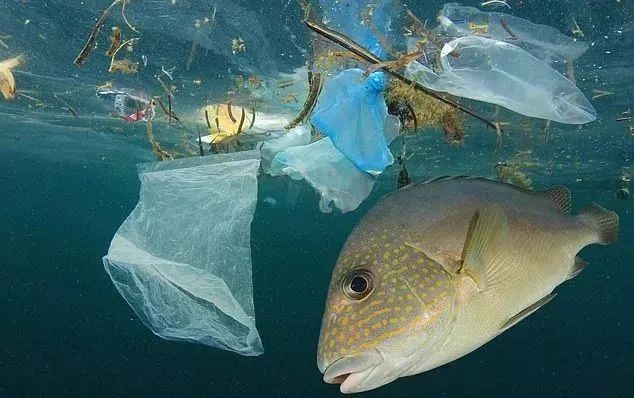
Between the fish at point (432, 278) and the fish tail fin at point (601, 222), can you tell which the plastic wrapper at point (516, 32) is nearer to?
the fish tail fin at point (601, 222)

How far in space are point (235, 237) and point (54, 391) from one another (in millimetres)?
32802

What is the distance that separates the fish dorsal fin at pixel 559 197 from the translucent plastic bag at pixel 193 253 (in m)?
2.12

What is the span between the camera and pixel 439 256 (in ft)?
8.38

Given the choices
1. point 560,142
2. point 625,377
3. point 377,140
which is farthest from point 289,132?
point 625,377

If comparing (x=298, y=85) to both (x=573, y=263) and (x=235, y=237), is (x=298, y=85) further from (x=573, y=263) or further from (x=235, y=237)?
(x=573, y=263)

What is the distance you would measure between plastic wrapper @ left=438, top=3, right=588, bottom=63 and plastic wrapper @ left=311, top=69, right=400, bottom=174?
157cm

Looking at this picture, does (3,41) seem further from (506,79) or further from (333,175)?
(506,79)

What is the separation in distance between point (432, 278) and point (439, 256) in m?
0.14

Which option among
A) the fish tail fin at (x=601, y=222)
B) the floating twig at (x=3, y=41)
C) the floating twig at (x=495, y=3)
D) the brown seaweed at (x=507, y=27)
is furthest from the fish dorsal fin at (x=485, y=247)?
the floating twig at (x=3, y=41)

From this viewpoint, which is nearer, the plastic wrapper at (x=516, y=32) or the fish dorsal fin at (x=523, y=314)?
the fish dorsal fin at (x=523, y=314)

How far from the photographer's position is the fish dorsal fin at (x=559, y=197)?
3.34m

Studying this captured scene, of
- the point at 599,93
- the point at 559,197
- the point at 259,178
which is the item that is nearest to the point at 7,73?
the point at 259,178

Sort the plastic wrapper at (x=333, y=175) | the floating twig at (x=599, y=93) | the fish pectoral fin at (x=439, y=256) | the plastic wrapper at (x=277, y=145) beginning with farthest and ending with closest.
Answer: the floating twig at (x=599, y=93) → the plastic wrapper at (x=277, y=145) → the plastic wrapper at (x=333, y=175) → the fish pectoral fin at (x=439, y=256)

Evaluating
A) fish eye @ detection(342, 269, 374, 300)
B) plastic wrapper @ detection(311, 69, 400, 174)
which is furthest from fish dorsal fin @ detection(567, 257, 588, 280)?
plastic wrapper @ detection(311, 69, 400, 174)
